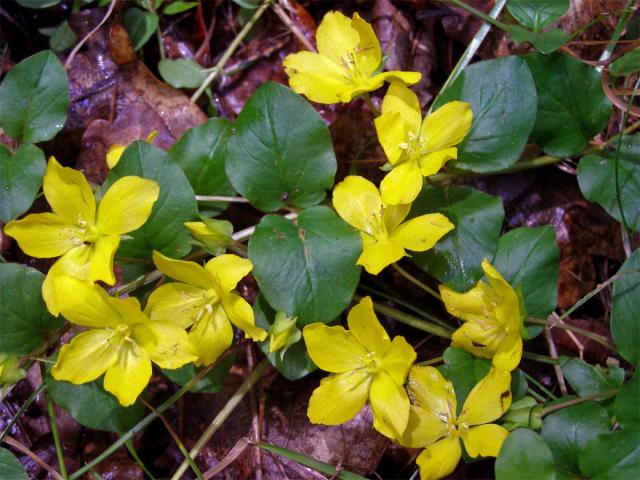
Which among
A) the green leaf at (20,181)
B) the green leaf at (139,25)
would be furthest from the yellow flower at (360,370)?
the green leaf at (139,25)

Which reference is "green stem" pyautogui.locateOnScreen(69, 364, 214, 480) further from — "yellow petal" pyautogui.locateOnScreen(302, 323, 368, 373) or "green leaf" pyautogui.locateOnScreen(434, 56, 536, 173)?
"green leaf" pyautogui.locateOnScreen(434, 56, 536, 173)

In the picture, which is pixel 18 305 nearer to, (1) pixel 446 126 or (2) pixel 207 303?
(2) pixel 207 303

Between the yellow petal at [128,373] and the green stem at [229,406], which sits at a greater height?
the yellow petal at [128,373]

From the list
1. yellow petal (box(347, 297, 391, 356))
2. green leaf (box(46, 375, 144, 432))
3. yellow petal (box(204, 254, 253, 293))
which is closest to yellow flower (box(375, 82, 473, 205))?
yellow petal (box(347, 297, 391, 356))

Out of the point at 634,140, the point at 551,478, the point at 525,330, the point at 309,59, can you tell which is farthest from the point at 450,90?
the point at 551,478

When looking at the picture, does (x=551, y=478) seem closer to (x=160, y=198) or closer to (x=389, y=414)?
(x=389, y=414)

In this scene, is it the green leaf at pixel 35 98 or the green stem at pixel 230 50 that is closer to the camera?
the green leaf at pixel 35 98

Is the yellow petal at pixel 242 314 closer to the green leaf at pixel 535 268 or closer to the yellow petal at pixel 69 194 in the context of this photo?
the yellow petal at pixel 69 194
